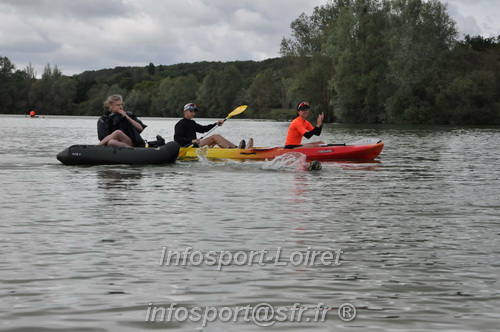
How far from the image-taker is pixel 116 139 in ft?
52.5

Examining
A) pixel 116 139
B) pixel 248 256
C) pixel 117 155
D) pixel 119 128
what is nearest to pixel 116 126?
pixel 119 128

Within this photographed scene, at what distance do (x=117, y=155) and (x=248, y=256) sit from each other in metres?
9.79

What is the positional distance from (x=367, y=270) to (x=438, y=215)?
3394 millimetres

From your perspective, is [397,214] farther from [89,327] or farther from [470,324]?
[89,327]

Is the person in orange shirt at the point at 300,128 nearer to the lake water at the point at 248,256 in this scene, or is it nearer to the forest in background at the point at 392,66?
the lake water at the point at 248,256

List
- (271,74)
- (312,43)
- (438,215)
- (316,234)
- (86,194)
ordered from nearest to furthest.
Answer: (316,234), (438,215), (86,194), (312,43), (271,74)

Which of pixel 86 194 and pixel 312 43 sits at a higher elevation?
pixel 312 43

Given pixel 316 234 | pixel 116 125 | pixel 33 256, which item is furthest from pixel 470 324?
pixel 116 125

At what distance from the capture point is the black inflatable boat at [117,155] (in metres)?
15.7

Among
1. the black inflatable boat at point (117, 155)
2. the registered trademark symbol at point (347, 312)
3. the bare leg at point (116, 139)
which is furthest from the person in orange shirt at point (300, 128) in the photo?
the registered trademark symbol at point (347, 312)

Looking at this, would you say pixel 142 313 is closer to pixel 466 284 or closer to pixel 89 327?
pixel 89 327

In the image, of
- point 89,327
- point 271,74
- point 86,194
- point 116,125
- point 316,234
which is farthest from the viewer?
point 271,74

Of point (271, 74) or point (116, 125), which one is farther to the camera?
point (271, 74)

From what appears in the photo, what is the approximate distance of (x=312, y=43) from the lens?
75.5m
